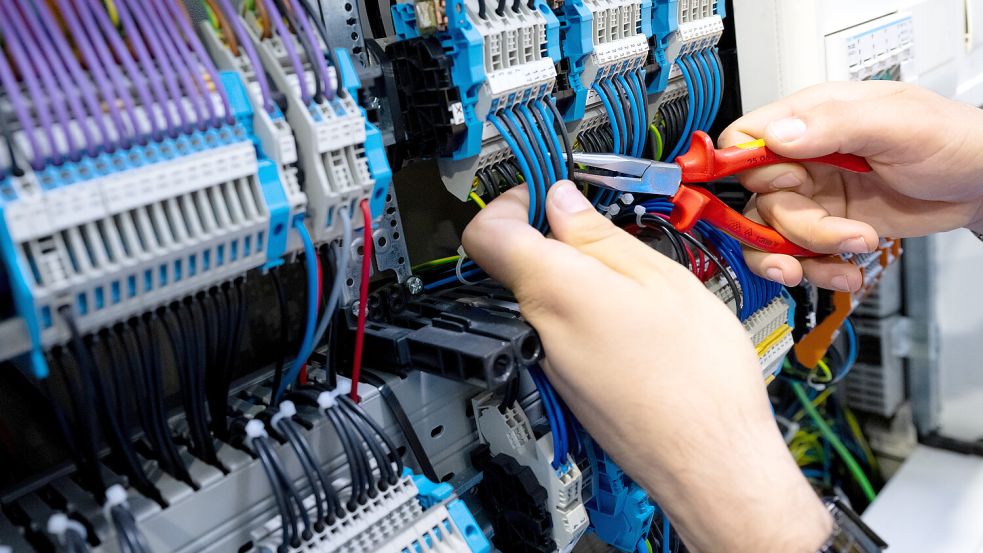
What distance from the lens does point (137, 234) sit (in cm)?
60

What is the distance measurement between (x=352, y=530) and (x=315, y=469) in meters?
0.09

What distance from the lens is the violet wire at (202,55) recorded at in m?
0.64

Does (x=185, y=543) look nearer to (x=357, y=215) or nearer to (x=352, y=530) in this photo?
(x=352, y=530)

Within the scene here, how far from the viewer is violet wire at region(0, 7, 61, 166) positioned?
54cm

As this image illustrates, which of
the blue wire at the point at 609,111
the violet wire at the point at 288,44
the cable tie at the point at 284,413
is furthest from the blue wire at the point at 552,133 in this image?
the cable tie at the point at 284,413

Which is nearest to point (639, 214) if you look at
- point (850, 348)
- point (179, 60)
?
point (179, 60)

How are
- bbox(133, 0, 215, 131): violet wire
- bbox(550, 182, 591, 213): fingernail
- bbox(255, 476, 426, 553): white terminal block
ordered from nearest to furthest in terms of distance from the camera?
bbox(133, 0, 215, 131): violet wire, bbox(255, 476, 426, 553): white terminal block, bbox(550, 182, 591, 213): fingernail

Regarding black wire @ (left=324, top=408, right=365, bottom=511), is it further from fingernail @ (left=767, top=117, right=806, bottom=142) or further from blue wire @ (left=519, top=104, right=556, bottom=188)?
fingernail @ (left=767, top=117, right=806, bottom=142)

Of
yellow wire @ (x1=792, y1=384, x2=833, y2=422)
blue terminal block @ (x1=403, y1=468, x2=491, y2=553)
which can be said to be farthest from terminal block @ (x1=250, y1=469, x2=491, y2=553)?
yellow wire @ (x1=792, y1=384, x2=833, y2=422)

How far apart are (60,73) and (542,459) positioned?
27.1 inches

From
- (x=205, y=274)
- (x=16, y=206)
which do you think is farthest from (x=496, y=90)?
(x=16, y=206)

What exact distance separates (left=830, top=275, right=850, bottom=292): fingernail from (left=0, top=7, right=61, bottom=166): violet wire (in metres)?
1.12

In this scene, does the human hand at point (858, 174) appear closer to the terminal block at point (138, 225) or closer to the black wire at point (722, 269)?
the black wire at point (722, 269)

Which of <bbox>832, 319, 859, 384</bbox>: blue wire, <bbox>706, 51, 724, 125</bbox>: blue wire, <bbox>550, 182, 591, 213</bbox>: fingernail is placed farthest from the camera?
<bbox>832, 319, 859, 384</bbox>: blue wire
